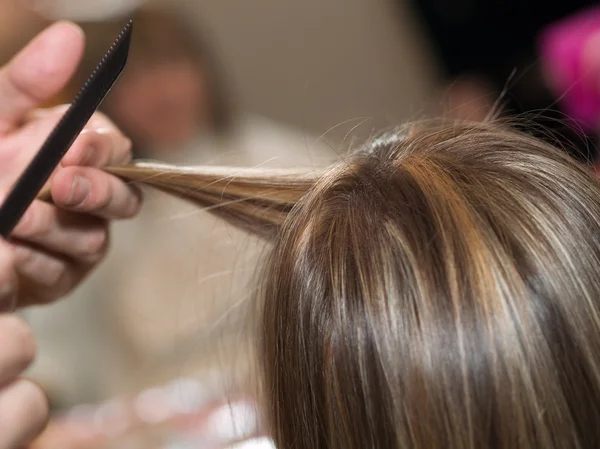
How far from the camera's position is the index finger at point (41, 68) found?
1.82 feet

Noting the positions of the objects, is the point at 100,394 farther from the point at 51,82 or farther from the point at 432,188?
the point at 432,188

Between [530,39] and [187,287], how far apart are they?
1.15 meters

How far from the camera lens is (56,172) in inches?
20.1

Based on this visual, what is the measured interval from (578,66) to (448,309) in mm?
882

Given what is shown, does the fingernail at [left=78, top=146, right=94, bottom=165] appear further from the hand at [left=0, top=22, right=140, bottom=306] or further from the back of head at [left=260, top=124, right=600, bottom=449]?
the back of head at [left=260, top=124, right=600, bottom=449]

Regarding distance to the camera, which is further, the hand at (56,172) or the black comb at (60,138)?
→ the hand at (56,172)

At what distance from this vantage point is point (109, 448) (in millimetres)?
888

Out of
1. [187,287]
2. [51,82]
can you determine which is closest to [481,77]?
[187,287]

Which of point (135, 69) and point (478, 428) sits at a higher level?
point (135, 69)

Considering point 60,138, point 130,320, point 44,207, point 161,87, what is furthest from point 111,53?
point 161,87

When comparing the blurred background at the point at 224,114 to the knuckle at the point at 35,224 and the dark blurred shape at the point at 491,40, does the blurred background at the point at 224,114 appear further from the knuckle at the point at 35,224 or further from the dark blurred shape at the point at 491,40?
the knuckle at the point at 35,224

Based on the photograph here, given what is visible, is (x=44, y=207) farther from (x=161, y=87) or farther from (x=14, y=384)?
(x=161, y=87)

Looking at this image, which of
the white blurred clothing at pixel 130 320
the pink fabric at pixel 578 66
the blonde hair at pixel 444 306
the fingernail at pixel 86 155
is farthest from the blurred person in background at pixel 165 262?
the pink fabric at pixel 578 66

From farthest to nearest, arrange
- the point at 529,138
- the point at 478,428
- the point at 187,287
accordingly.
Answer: the point at 187,287
the point at 529,138
the point at 478,428
